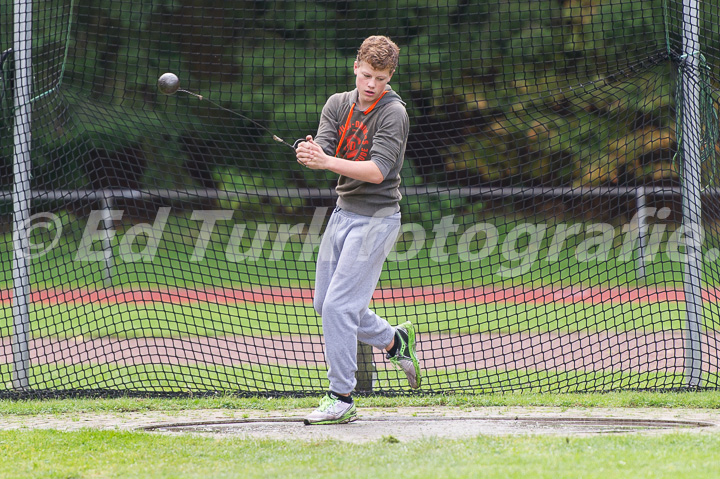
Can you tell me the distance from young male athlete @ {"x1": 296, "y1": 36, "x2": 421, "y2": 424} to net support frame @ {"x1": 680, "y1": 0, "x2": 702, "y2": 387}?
7.52 ft

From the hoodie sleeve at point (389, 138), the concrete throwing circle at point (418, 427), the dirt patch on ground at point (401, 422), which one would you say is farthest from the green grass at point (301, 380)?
the hoodie sleeve at point (389, 138)

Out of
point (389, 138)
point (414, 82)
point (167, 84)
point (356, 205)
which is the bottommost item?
point (356, 205)

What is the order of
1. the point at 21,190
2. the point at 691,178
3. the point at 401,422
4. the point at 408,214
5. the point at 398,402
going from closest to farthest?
the point at 401,422, the point at 398,402, the point at 691,178, the point at 21,190, the point at 408,214

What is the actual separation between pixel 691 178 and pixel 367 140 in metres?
2.54

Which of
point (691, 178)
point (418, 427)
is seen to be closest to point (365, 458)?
point (418, 427)

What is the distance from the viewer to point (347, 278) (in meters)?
4.40

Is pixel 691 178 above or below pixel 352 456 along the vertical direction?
above

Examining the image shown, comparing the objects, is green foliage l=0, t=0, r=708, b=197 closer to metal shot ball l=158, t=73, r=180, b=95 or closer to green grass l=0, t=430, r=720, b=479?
metal shot ball l=158, t=73, r=180, b=95

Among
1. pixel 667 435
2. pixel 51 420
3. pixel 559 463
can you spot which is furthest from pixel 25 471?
pixel 667 435

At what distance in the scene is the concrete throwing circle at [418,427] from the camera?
421 centimetres

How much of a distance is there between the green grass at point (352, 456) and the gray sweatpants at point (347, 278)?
0.53m

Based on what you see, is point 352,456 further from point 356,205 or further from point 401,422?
point 356,205

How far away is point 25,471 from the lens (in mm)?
3598

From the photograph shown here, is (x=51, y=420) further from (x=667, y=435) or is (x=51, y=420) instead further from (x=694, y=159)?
(x=694, y=159)
